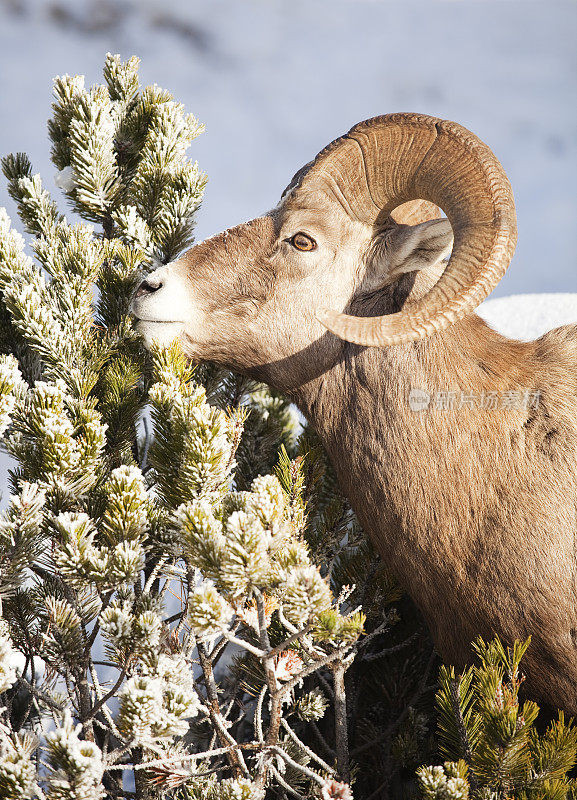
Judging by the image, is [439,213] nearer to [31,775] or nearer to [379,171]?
[379,171]

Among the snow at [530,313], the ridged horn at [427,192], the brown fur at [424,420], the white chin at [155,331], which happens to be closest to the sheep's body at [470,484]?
the brown fur at [424,420]

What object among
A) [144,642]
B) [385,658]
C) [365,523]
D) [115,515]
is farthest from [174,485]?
[385,658]

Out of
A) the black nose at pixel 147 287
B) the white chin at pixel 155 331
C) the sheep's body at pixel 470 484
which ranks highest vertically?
the black nose at pixel 147 287

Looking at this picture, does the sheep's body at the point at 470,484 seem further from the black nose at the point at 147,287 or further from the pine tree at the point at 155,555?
the black nose at the point at 147,287

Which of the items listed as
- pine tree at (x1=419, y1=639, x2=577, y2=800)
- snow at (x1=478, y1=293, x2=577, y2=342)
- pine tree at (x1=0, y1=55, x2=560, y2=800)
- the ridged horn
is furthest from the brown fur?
snow at (x1=478, y1=293, x2=577, y2=342)

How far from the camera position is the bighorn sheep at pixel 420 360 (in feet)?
6.65

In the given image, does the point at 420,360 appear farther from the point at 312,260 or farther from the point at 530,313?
the point at 530,313

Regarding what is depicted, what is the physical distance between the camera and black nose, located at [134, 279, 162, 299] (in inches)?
89.8

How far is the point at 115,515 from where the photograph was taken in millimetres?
1637

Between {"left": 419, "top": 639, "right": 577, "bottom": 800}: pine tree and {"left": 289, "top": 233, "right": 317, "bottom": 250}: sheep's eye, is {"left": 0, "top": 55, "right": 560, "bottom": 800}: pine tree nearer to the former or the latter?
{"left": 419, "top": 639, "right": 577, "bottom": 800}: pine tree

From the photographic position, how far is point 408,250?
2316 mm

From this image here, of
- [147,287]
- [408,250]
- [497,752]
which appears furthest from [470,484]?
[147,287]

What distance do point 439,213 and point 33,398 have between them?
69.0 inches

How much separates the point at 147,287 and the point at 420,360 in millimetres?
995
